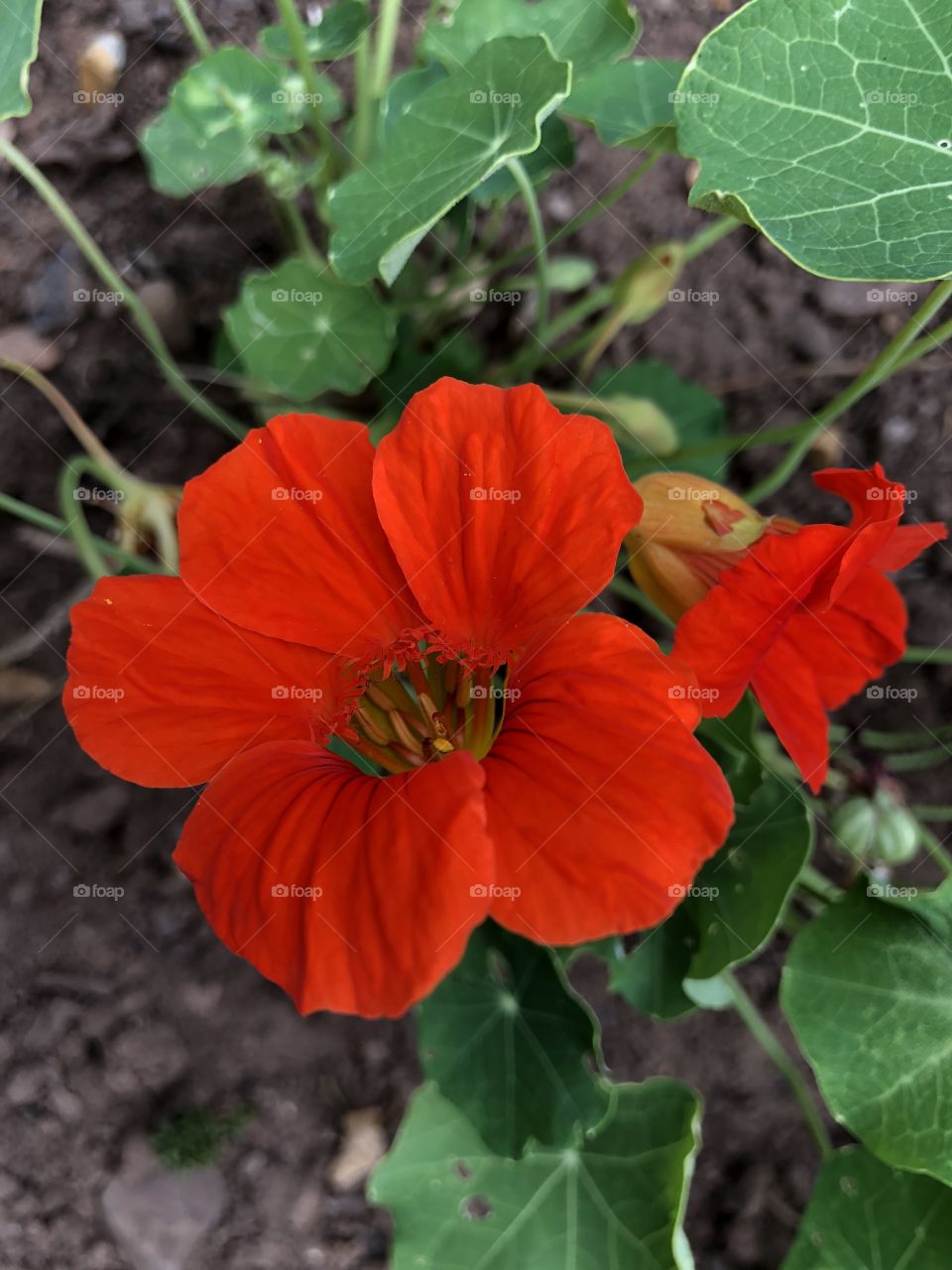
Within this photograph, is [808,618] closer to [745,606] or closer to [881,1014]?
[745,606]

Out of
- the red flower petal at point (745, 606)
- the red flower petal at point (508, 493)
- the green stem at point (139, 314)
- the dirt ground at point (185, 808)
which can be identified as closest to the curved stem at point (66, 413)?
the dirt ground at point (185, 808)

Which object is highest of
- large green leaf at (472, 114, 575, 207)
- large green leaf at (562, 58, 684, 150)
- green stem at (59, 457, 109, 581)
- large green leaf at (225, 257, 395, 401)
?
large green leaf at (562, 58, 684, 150)

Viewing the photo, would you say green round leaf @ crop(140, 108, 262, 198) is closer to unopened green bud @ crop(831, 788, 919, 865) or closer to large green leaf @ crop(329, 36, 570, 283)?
large green leaf @ crop(329, 36, 570, 283)

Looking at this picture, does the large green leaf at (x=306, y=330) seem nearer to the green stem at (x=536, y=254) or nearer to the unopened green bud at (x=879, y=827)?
the green stem at (x=536, y=254)

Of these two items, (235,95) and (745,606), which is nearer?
(745,606)

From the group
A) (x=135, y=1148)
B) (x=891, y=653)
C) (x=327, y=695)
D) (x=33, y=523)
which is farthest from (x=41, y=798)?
(x=891, y=653)

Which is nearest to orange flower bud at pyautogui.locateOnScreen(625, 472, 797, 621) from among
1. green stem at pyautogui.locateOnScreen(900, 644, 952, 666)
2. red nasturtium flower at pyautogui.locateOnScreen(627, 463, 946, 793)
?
red nasturtium flower at pyautogui.locateOnScreen(627, 463, 946, 793)

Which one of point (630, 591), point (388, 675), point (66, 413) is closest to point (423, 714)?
point (388, 675)
